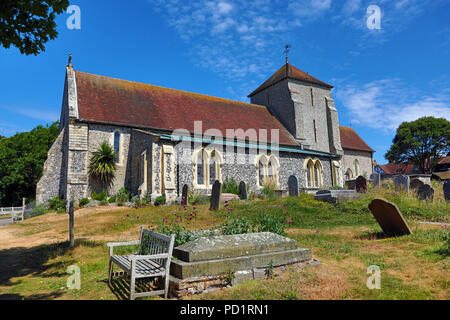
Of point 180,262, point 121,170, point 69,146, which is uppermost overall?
point 69,146

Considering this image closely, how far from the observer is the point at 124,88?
2186 centimetres

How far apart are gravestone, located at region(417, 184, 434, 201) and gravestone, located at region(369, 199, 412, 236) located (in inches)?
226

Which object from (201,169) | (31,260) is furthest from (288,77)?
(31,260)

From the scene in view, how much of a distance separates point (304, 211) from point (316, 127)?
1875 centimetres

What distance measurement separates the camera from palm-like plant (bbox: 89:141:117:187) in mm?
17359

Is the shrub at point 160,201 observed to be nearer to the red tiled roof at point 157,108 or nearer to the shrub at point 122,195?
the shrub at point 122,195

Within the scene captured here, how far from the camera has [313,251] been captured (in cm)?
641

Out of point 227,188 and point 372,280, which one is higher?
point 227,188

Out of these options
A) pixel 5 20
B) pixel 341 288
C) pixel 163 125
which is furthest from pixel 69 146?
pixel 341 288

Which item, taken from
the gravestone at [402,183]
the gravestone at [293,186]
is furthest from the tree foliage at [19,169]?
the gravestone at [402,183]

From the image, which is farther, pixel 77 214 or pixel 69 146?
pixel 69 146

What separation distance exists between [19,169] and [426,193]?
3227 centimetres

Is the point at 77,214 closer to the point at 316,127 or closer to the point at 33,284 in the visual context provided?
the point at 33,284

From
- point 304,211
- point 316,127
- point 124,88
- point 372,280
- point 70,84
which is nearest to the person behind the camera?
point 372,280
